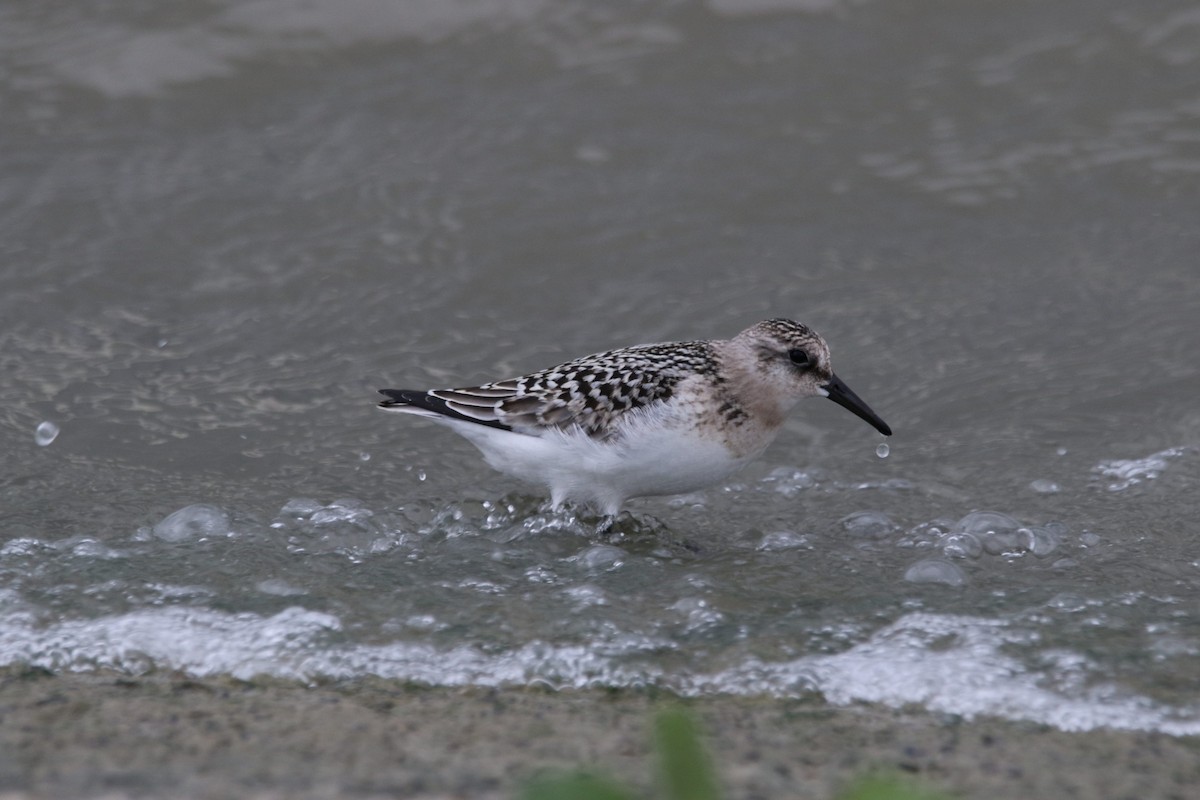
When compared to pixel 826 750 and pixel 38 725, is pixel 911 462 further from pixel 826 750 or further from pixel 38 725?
pixel 38 725

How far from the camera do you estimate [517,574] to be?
5.27 metres

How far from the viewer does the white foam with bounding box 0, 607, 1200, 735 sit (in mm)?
4098

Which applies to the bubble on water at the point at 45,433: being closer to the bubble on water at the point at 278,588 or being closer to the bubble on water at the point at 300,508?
the bubble on water at the point at 300,508

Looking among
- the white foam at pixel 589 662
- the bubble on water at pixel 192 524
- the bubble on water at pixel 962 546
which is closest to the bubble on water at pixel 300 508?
the bubble on water at pixel 192 524

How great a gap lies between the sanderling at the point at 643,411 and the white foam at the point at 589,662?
149 centimetres

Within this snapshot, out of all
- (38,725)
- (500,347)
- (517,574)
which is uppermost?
(38,725)

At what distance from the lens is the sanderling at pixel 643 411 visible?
592cm

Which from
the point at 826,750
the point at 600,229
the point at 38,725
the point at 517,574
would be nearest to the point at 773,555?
the point at 517,574

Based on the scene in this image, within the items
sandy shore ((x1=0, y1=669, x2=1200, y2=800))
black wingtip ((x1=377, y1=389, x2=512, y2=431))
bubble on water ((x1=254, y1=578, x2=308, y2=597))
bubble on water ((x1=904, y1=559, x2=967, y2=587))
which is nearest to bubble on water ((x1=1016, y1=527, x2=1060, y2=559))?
bubble on water ((x1=904, y1=559, x2=967, y2=587))

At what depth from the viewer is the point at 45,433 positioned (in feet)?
23.0

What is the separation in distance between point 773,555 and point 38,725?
115 inches

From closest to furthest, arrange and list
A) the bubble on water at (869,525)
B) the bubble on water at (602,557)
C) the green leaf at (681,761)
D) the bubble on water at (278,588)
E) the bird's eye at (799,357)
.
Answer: the green leaf at (681,761)
the bubble on water at (278,588)
the bubble on water at (602,557)
the bubble on water at (869,525)
the bird's eye at (799,357)

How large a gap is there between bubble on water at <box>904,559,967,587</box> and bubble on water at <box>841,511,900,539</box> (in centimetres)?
61

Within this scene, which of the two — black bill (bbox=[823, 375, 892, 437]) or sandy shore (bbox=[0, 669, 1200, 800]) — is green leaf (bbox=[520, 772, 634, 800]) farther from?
black bill (bbox=[823, 375, 892, 437])
